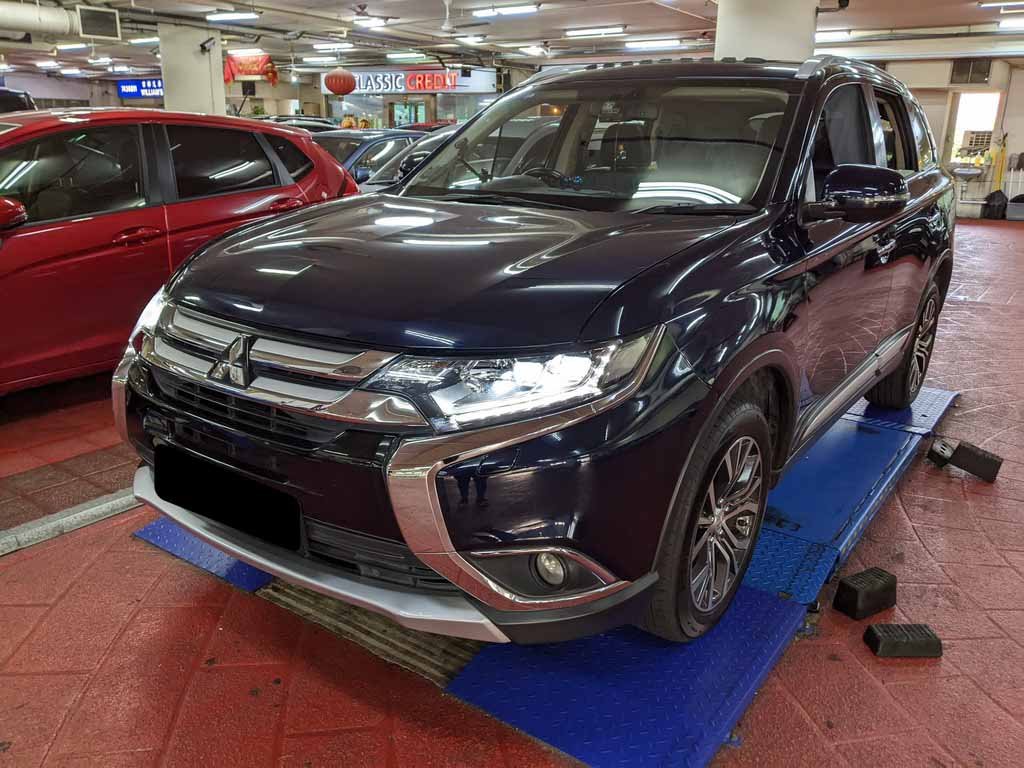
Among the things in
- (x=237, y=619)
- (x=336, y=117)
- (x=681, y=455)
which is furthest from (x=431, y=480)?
(x=336, y=117)

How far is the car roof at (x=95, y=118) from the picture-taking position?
3.82 meters

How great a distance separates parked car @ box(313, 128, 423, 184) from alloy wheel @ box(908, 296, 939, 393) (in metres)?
5.17

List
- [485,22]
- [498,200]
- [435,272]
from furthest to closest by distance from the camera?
[485,22] → [498,200] → [435,272]

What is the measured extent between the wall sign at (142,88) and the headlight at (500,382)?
26.7m

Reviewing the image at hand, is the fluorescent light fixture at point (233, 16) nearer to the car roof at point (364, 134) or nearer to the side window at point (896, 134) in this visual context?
the car roof at point (364, 134)

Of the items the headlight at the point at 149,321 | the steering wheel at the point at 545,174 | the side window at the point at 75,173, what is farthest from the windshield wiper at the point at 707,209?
the side window at the point at 75,173

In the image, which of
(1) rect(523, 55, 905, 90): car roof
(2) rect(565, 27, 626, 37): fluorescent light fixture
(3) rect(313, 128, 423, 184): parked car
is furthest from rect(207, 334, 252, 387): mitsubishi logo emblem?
(2) rect(565, 27, 626, 37): fluorescent light fixture

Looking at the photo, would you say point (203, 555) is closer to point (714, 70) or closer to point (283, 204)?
point (714, 70)

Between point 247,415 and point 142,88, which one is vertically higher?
point 142,88

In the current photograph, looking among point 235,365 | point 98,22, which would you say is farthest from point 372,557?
point 98,22

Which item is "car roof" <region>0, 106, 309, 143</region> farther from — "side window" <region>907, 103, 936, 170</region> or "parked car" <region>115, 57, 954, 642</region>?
"side window" <region>907, 103, 936, 170</region>

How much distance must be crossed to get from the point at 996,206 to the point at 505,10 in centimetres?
1075

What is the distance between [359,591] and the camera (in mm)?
1791

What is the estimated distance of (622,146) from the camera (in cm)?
273
